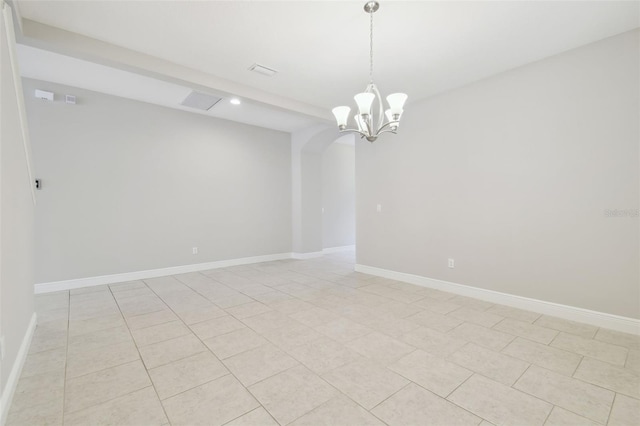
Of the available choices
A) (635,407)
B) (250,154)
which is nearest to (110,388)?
(635,407)

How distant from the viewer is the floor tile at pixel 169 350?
2.20 metres

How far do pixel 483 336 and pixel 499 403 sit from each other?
98cm

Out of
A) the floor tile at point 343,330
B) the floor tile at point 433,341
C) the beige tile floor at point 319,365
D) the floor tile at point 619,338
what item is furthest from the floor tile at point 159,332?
the floor tile at point 619,338

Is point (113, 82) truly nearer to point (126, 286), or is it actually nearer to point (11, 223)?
point (11, 223)

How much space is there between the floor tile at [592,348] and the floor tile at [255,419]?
8.05ft

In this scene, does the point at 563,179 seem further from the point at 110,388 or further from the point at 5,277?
the point at 5,277

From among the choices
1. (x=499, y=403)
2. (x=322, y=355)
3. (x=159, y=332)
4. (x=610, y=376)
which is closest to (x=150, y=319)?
(x=159, y=332)

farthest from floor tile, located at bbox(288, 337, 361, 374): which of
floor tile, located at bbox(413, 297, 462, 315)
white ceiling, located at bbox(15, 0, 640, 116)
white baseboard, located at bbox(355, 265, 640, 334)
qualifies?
white ceiling, located at bbox(15, 0, 640, 116)

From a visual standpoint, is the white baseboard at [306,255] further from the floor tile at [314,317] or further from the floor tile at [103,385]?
the floor tile at [103,385]

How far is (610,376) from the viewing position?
1972mm

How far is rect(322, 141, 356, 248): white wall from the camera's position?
7309 millimetres

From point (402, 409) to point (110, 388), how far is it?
6.19 ft

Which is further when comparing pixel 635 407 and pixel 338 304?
pixel 338 304

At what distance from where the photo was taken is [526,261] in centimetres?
324
